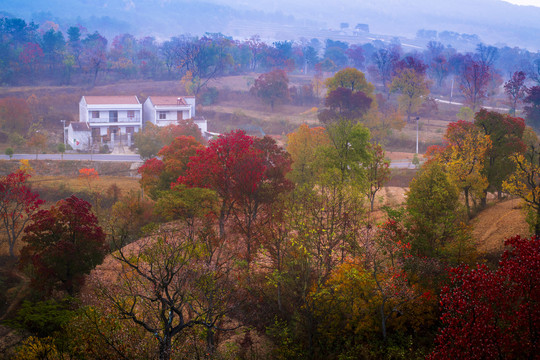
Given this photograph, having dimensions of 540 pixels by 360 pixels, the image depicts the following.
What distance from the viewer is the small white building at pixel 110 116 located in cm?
5716

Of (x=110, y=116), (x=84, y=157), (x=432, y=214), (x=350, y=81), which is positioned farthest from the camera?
(x=350, y=81)

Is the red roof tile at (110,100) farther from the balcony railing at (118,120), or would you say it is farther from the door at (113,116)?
the balcony railing at (118,120)

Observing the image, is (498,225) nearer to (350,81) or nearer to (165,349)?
(165,349)

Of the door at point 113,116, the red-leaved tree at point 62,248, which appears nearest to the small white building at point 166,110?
the door at point 113,116

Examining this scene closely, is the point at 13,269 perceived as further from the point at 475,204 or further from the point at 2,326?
the point at 475,204

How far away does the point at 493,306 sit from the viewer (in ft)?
38.6

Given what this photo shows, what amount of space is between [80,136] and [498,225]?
4692 cm

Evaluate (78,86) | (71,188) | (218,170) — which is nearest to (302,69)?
(78,86)

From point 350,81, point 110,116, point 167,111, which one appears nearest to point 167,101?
point 167,111

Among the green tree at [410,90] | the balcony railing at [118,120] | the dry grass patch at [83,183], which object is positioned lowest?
the dry grass patch at [83,183]

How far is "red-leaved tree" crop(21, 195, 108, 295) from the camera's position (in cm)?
1984

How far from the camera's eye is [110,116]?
58.2 meters

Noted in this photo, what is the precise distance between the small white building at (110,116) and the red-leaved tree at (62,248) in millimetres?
36916

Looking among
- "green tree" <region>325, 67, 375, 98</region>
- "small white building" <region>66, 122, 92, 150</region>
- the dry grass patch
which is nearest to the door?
"small white building" <region>66, 122, 92, 150</region>
